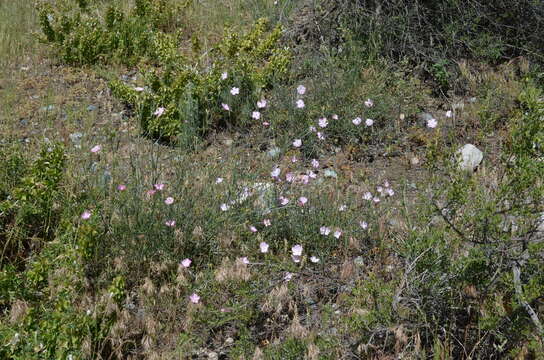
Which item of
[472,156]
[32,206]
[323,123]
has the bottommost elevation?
[472,156]

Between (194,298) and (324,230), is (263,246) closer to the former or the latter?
(324,230)

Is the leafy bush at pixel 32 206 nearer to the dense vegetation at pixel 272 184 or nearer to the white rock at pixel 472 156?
the dense vegetation at pixel 272 184

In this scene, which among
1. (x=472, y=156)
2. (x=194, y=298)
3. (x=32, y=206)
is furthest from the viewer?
(x=472, y=156)

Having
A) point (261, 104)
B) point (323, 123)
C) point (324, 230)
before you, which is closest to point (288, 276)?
point (324, 230)

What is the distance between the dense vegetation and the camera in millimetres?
3166

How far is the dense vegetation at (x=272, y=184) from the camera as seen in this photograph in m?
3.17

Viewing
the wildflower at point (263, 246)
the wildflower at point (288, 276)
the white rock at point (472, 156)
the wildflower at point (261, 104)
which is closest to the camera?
the wildflower at point (288, 276)

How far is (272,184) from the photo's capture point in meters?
4.29

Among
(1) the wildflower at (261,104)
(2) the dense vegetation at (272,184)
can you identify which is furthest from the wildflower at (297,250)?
(1) the wildflower at (261,104)

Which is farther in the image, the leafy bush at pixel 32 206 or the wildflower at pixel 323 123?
the wildflower at pixel 323 123

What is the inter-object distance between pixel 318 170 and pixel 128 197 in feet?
5.49

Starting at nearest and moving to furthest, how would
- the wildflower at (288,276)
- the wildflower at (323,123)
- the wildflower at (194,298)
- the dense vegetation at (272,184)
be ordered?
the dense vegetation at (272,184) → the wildflower at (194,298) → the wildflower at (288,276) → the wildflower at (323,123)

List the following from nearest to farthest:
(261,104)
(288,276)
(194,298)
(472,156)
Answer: (194,298) → (288,276) → (472,156) → (261,104)

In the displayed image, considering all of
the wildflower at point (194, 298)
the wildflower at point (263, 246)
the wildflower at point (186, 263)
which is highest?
the wildflower at point (186, 263)
